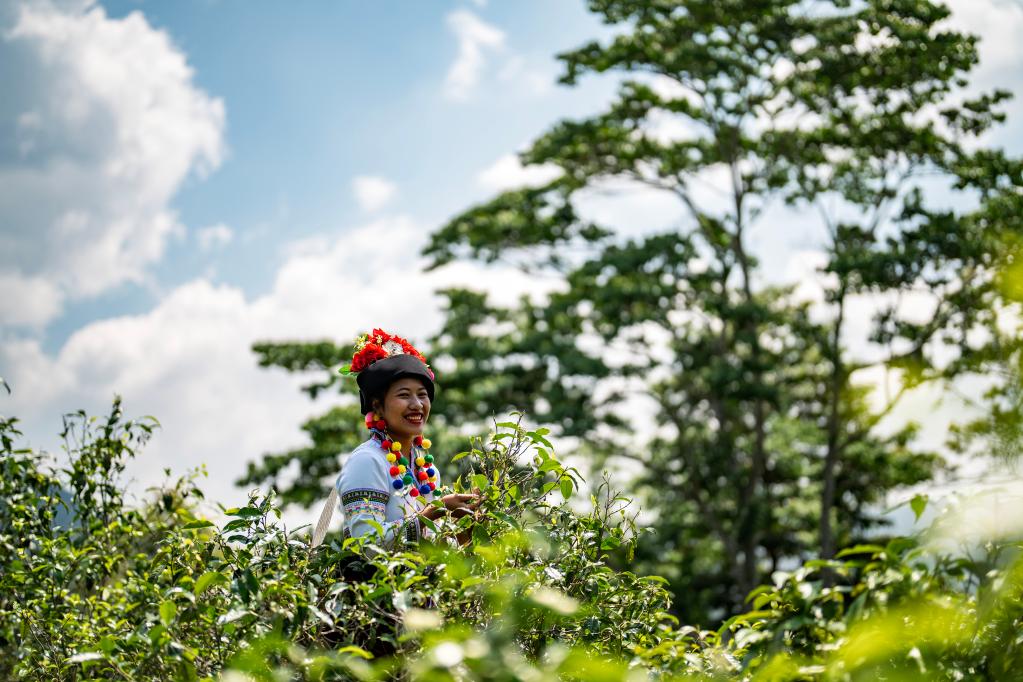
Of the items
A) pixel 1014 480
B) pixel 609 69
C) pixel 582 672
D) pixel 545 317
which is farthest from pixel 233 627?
pixel 609 69

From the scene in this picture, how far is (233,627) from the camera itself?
2145mm

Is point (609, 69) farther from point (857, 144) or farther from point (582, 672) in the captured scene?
point (582, 672)

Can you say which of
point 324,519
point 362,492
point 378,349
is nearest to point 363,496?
point 362,492

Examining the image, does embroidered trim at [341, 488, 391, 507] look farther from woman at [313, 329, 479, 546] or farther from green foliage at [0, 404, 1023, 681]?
green foliage at [0, 404, 1023, 681]

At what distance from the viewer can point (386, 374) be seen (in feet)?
12.6

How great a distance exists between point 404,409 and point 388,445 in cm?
17

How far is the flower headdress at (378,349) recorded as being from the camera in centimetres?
401

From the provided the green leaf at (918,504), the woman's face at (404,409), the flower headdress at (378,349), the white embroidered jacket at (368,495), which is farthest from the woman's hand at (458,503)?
the green leaf at (918,504)

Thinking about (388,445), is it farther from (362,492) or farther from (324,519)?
(324,519)

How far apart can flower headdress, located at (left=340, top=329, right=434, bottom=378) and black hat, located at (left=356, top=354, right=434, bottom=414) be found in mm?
38

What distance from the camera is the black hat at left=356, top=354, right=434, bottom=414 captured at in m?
3.85

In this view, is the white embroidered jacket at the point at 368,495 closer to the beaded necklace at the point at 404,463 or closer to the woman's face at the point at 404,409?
the beaded necklace at the point at 404,463

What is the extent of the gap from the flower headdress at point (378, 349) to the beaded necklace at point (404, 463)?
9.5 inches

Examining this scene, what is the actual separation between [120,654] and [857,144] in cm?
1575
